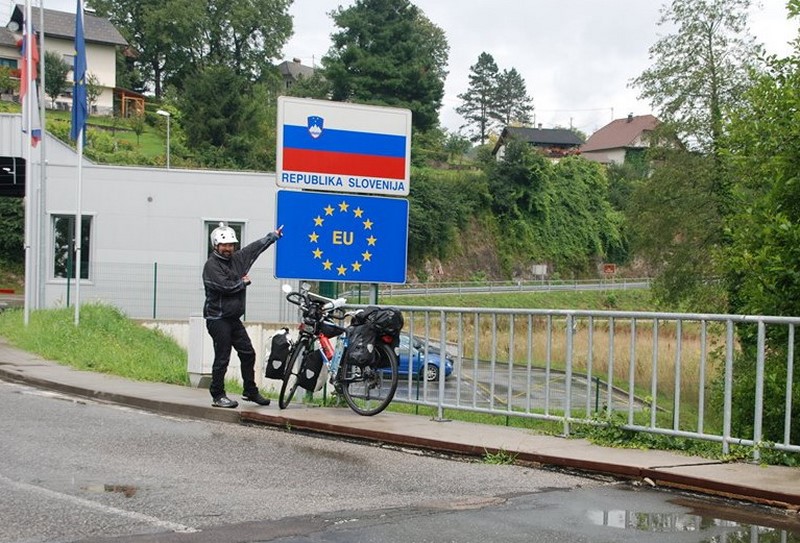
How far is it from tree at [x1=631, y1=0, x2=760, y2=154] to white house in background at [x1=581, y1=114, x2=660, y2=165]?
77536mm

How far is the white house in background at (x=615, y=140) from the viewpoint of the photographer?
118387mm

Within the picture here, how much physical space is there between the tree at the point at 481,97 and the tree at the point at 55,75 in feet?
203

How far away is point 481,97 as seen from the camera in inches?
4882

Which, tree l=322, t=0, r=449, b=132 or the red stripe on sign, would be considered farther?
tree l=322, t=0, r=449, b=132

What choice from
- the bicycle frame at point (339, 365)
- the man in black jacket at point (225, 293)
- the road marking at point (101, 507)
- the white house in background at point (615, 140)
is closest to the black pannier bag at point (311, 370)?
the bicycle frame at point (339, 365)

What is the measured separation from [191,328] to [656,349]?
6.80 m

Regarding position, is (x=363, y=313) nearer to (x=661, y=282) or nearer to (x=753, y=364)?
(x=753, y=364)

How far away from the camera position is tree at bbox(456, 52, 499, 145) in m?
123

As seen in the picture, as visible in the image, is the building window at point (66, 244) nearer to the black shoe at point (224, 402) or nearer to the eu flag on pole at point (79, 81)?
the eu flag on pole at point (79, 81)

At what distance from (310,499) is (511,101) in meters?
124

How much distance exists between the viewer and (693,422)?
885cm

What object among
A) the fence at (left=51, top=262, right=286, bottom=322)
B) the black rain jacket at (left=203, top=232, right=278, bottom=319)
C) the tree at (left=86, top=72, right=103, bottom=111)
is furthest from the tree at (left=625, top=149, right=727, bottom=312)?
the tree at (left=86, top=72, right=103, bottom=111)

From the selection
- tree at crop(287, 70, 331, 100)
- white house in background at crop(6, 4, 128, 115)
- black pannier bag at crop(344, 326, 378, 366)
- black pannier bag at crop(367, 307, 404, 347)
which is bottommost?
black pannier bag at crop(344, 326, 378, 366)

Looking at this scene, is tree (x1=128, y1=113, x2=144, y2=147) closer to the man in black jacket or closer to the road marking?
the man in black jacket
